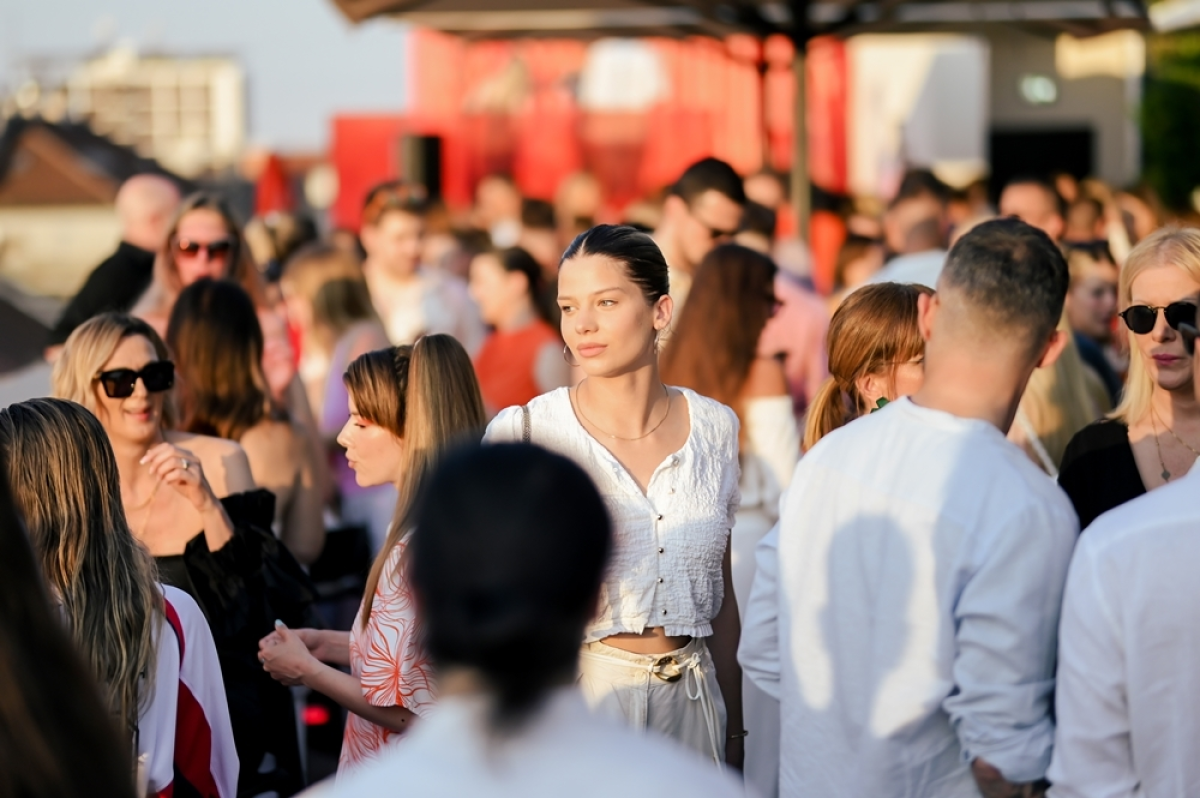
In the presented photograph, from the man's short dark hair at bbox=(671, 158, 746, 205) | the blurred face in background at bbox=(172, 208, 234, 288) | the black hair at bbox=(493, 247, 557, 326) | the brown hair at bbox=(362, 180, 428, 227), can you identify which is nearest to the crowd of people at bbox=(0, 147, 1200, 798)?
the blurred face in background at bbox=(172, 208, 234, 288)

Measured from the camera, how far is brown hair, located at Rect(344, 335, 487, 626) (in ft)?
10.8

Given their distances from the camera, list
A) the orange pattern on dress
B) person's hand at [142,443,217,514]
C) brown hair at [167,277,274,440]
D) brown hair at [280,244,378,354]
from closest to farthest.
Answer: the orange pattern on dress
person's hand at [142,443,217,514]
brown hair at [167,277,274,440]
brown hair at [280,244,378,354]

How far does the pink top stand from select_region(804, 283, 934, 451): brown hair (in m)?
2.25

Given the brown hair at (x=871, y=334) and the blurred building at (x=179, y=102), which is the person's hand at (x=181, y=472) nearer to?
the brown hair at (x=871, y=334)

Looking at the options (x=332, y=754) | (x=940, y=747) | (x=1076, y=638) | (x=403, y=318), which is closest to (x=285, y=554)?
(x=332, y=754)

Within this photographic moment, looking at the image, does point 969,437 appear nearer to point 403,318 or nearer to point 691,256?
point 691,256

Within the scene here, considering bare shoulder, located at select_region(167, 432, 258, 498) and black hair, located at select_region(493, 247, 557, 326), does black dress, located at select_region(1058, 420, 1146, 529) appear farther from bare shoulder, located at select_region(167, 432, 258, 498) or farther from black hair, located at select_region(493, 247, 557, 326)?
black hair, located at select_region(493, 247, 557, 326)

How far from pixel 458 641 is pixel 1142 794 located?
145 cm

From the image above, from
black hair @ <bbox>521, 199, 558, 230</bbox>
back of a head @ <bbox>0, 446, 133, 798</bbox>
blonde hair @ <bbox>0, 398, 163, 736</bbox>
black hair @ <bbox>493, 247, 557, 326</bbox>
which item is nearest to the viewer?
back of a head @ <bbox>0, 446, 133, 798</bbox>

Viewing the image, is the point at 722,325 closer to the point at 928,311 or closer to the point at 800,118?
the point at 928,311

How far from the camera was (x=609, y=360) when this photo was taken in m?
3.19

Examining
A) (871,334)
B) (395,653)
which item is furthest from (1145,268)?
(395,653)

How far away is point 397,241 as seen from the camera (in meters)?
7.12

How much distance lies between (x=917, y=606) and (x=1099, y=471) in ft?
4.31
